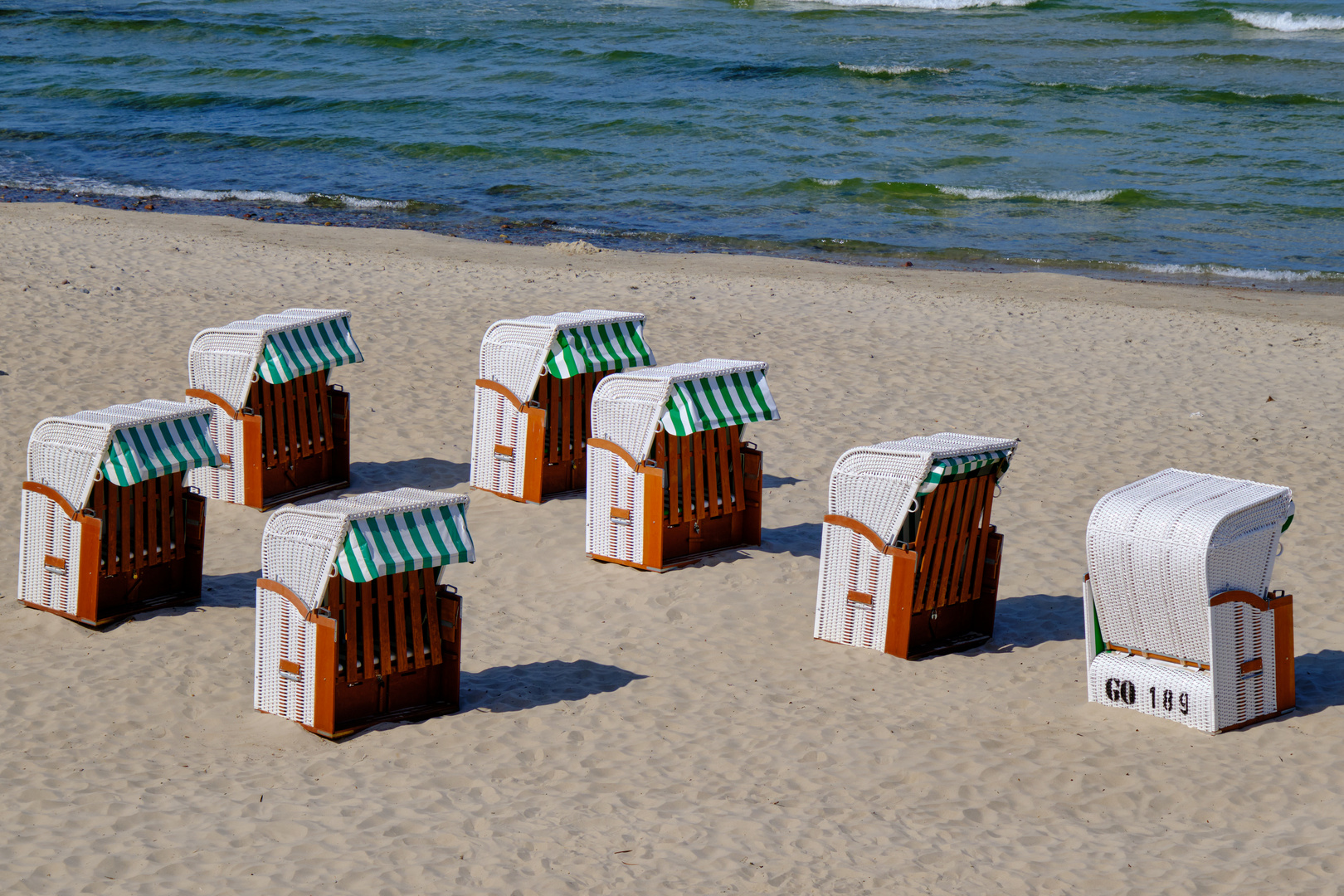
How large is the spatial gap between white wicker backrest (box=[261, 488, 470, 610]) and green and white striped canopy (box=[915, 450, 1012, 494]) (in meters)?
2.55

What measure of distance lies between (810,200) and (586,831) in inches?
847

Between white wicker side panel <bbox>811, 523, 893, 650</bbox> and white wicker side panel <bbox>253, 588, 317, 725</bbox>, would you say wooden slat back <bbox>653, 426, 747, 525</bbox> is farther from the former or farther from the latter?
white wicker side panel <bbox>253, 588, 317, 725</bbox>

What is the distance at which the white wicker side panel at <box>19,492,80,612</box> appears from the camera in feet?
25.5

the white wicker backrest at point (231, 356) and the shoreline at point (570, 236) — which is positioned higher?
the shoreline at point (570, 236)

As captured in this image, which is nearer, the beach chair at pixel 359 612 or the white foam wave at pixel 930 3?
the beach chair at pixel 359 612

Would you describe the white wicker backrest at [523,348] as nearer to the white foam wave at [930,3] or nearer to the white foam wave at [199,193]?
the white foam wave at [199,193]

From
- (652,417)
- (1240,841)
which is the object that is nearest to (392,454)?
(652,417)

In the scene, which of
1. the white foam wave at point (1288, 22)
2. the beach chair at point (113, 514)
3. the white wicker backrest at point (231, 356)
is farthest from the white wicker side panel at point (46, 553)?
the white foam wave at point (1288, 22)

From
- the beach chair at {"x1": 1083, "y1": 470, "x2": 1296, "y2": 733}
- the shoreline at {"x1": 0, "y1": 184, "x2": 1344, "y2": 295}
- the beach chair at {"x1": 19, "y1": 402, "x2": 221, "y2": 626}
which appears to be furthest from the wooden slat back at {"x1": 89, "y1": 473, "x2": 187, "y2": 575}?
the shoreline at {"x1": 0, "y1": 184, "x2": 1344, "y2": 295}

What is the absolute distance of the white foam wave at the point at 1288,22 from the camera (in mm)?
42719

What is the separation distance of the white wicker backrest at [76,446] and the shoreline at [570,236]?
13974 millimetres

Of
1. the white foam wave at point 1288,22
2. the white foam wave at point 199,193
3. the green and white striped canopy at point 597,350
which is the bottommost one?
the green and white striped canopy at point 597,350

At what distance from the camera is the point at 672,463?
8.88 m

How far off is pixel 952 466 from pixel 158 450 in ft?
15.1
